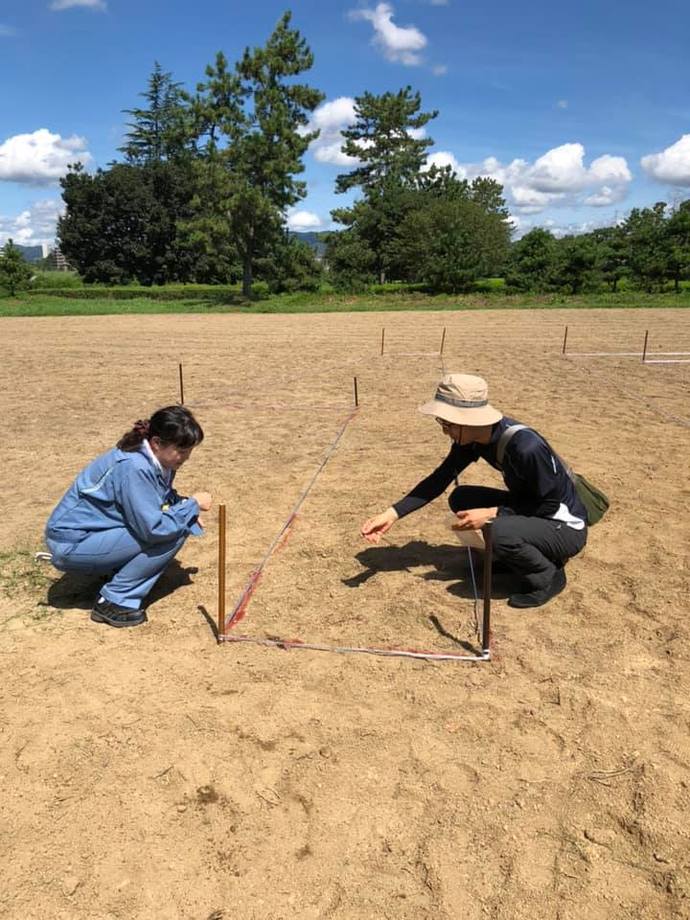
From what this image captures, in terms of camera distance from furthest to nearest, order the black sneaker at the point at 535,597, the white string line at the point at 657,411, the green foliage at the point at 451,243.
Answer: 1. the green foliage at the point at 451,243
2. the white string line at the point at 657,411
3. the black sneaker at the point at 535,597

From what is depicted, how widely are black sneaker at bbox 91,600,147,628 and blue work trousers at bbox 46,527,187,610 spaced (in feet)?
0.09

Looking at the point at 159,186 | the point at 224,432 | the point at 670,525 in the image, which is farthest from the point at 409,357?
the point at 159,186

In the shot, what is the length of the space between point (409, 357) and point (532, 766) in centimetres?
1285

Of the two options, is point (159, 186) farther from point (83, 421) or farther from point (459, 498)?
point (459, 498)

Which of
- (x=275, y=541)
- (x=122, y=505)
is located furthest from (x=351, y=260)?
(x=122, y=505)

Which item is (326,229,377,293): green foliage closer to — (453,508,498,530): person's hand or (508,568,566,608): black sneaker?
(508,568,566,608): black sneaker

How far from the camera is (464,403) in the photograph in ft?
12.1

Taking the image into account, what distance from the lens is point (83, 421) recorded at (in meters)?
9.10

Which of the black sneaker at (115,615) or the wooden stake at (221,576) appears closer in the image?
the wooden stake at (221,576)

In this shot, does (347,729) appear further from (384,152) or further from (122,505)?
(384,152)

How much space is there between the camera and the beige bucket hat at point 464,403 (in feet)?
11.9

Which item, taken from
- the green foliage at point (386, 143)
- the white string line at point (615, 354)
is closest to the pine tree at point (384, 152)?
the green foliage at point (386, 143)

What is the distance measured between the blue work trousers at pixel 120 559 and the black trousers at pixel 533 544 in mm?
1717

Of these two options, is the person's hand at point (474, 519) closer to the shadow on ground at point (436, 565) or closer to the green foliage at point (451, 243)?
the shadow on ground at point (436, 565)
